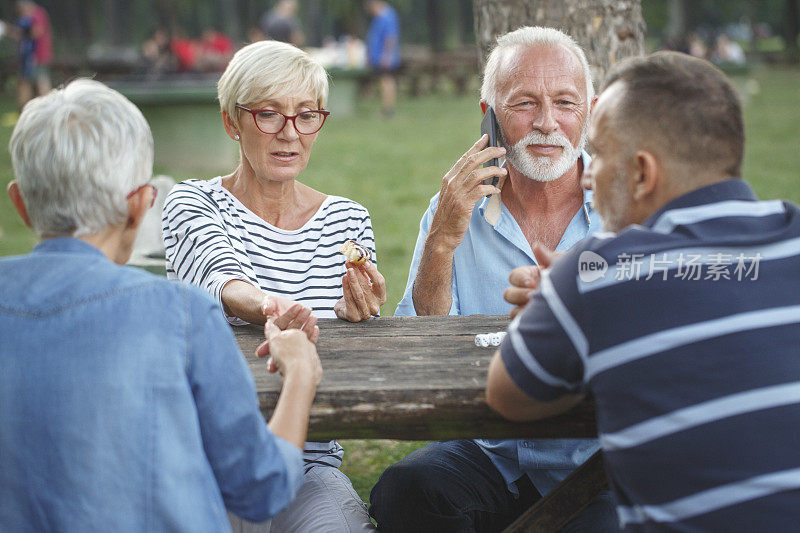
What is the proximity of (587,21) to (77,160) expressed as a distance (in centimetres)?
294

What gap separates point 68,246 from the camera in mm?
1594

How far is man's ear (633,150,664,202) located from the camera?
5.38 feet

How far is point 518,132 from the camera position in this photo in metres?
2.96

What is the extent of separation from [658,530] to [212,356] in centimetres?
90

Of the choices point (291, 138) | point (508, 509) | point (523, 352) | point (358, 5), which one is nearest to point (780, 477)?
point (523, 352)

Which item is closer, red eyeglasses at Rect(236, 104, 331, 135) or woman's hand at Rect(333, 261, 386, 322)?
woman's hand at Rect(333, 261, 386, 322)

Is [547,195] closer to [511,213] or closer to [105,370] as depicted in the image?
[511,213]

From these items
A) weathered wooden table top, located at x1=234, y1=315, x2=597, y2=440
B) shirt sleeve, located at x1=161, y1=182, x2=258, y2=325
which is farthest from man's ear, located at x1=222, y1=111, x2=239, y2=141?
weathered wooden table top, located at x1=234, y1=315, x2=597, y2=440

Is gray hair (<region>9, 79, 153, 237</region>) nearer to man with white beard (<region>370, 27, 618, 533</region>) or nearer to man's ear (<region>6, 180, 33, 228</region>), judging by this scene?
man's ear (<region>6, 180, 33, 228</region>)

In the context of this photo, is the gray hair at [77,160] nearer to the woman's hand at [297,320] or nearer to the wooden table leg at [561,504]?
the woman's hand at [297,320]

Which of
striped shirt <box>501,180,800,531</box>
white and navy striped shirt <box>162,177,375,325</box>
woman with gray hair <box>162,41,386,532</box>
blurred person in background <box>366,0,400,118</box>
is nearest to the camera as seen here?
striped shirt <box>501,180,800,531</box>

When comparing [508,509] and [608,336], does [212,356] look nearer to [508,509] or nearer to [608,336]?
[608,336]

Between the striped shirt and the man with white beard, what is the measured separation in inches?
41.2

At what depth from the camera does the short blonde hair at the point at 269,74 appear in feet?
9.13
